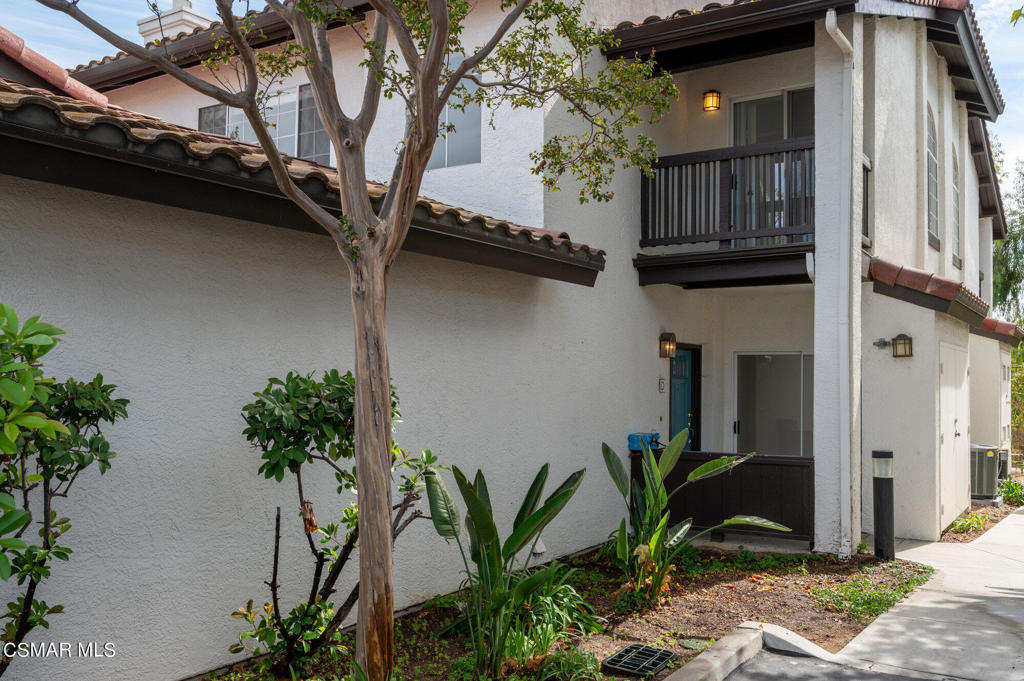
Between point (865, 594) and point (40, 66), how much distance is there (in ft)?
26.1

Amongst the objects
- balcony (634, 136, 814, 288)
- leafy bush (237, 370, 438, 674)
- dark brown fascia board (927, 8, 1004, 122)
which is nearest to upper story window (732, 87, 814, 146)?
balcony (634, 136, 814, 288)

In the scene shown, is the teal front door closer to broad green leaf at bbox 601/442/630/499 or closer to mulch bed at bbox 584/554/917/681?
mulch bed at bbox 584/554/917/681

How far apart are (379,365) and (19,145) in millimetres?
2079

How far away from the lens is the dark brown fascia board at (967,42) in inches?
461

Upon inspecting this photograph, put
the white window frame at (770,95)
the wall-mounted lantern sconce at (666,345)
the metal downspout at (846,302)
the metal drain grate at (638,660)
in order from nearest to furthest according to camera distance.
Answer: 1. the metal drain grate at (638,660)
2. the metal downspout at (846,302)
3. the wall-mounted lantern sconce at (666,345)
4. the white window frame at (770,95)

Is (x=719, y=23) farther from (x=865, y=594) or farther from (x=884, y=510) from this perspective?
(x=865, y=594)

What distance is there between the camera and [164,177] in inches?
190

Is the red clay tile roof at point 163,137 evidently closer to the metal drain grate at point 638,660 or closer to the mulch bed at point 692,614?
the mulch bed at point 692,614

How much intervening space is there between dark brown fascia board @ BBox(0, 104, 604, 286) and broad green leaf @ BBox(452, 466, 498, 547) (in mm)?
2026

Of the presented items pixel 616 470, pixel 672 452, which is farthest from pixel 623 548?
pixel 672 452

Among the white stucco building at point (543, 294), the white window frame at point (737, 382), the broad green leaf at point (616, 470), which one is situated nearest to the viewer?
the white stucco building at point (543, 294)

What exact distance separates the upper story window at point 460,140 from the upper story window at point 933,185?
7.93 m

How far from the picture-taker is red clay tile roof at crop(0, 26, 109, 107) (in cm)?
597

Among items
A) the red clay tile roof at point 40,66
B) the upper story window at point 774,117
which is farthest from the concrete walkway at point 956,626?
the red clay tile roof at point 40,66
